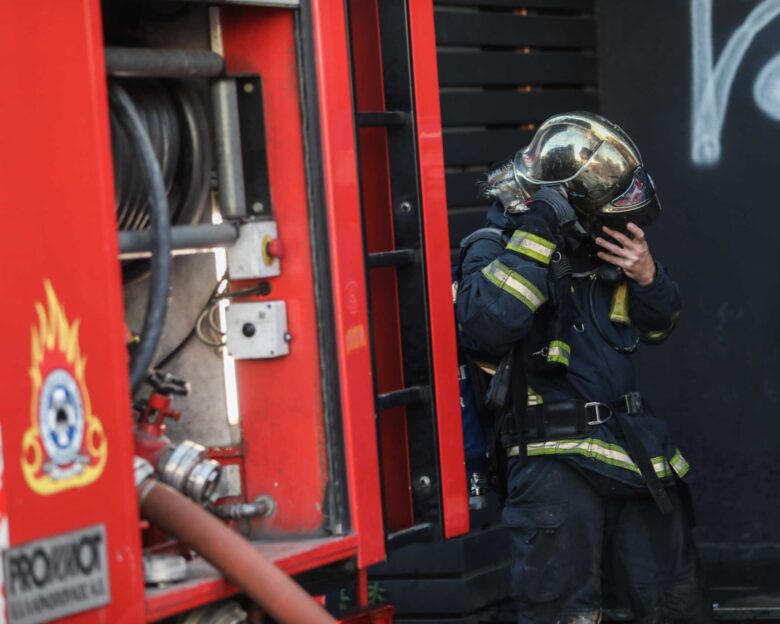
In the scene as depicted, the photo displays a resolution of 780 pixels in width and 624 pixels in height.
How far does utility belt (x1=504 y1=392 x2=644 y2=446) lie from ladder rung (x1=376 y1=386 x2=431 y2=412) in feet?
2.58

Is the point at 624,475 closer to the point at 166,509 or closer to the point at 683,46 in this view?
the point at 166,509

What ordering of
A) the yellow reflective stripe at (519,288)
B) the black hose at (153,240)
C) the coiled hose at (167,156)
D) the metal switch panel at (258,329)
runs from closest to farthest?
the black hose at (153,240), the coiled hose at (167,156), the metal switch panel at (258,329), the yellow reflective stripe at (519,288)

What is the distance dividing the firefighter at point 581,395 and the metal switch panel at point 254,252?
1.04 metres

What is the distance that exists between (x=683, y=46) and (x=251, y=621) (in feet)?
13.1

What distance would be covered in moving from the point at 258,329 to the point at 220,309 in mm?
172

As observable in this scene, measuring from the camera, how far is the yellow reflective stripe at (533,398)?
4.61 metres

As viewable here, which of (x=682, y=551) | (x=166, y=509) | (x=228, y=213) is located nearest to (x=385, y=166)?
(x=228, y=213)

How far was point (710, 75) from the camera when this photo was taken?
6.52 metres

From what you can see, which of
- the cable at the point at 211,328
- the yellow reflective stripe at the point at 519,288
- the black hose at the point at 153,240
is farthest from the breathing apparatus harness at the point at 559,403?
the black hose at the point at 153,240

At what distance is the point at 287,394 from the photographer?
3.54 metres

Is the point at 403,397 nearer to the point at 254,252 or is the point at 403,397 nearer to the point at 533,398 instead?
the point at 254,252

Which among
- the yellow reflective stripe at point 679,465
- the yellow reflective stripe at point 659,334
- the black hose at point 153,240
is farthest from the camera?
the yellow reflective stripe at point 659,334

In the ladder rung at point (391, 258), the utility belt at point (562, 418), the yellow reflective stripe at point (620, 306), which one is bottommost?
the utility belt at point (562, 418)

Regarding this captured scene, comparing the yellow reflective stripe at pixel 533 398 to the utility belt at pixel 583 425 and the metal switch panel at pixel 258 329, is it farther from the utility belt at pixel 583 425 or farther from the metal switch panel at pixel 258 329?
the metal switch panel at pixel 258 329
